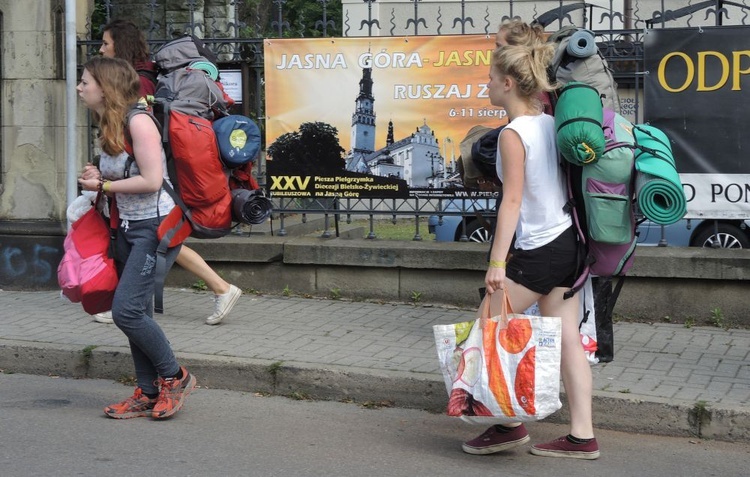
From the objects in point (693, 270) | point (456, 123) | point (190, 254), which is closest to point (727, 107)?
point (693, 270)

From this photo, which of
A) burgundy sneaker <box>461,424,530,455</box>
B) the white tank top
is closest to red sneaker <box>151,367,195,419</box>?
the white tank top

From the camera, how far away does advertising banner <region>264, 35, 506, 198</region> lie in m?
7.95

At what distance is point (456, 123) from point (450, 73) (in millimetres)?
377

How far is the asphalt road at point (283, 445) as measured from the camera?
474 centimetres

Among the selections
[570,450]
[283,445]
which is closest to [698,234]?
[570,450]

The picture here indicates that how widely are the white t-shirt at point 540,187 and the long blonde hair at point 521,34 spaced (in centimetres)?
36

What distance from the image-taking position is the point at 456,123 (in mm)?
8000

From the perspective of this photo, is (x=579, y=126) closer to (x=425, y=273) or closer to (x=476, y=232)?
(x=425, y=273)

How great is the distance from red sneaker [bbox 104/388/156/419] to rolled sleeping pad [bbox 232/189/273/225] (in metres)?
1.07

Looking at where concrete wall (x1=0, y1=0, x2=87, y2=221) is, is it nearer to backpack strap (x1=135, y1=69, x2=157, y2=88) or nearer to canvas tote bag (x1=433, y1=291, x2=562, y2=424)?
backpack strap (x1=135, y1=69, x2=157, y2=88)

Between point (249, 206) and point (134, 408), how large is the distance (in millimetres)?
1232

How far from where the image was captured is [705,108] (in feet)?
24.7

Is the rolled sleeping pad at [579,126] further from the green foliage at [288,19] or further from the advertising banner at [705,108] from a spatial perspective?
the green foliage at [288,19]

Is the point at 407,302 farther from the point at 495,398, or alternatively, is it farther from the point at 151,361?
the point at 495,398
